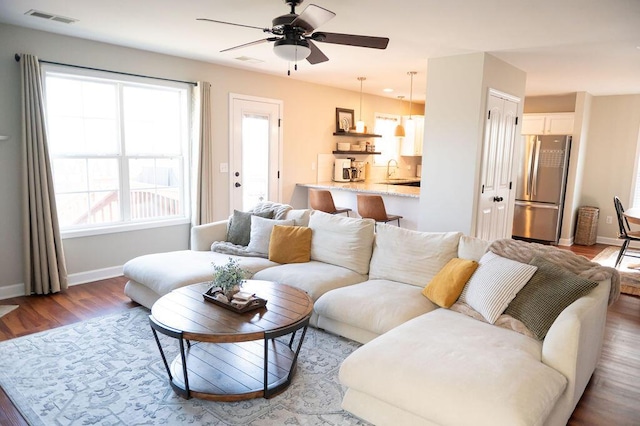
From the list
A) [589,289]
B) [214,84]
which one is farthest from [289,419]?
[214,84]

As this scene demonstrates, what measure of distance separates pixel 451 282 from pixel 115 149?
12.8 feet

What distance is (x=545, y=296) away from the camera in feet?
8.38

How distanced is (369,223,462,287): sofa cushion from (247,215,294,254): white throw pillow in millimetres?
1025

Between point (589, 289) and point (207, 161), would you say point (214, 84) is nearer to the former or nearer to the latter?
point (207, 161)

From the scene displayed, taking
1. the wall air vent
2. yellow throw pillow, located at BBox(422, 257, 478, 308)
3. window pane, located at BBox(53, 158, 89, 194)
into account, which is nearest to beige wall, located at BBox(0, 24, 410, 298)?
window pane, located at BBox(53, 158, 89, 194)

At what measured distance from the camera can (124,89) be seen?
4.83 m

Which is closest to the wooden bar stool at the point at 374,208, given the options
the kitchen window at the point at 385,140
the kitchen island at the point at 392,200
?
the kitchen island at the point at 392,200

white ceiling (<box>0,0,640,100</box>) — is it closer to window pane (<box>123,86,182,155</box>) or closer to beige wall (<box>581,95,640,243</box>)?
window pane (<box>123,86,182,155</box>)

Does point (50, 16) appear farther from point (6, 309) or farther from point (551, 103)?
point (551, 103)

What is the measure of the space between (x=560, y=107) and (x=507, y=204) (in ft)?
9.82

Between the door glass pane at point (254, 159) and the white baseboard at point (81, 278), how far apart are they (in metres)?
1.93

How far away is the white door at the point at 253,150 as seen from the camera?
5.88 m

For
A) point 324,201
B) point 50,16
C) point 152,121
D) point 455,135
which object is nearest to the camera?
point 50,16

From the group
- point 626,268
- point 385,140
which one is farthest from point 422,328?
point 385,140
